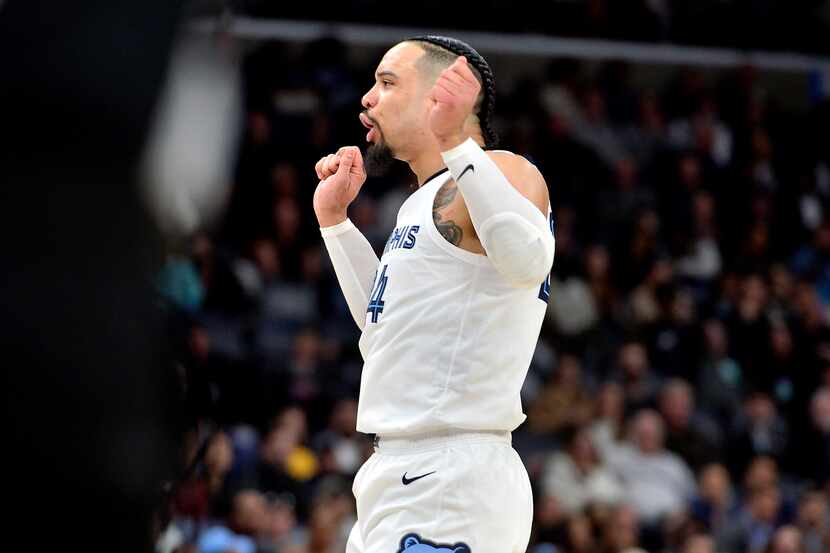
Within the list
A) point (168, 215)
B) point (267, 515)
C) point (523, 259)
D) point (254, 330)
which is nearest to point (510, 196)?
point (523, 259)

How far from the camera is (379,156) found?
14.0 ft

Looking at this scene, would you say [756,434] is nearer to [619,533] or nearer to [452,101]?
[619,533]

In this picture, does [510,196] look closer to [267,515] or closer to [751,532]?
[267,515]

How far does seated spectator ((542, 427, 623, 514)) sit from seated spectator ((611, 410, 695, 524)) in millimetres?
168

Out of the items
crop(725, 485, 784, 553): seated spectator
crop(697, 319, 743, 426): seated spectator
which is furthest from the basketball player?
crop(697, 319, 743, 426): seated spectator

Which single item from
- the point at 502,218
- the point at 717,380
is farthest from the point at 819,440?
the point at 502,218

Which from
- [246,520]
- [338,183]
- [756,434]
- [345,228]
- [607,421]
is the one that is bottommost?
[756,434]

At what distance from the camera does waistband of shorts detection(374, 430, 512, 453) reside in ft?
12.4

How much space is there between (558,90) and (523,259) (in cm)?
1190

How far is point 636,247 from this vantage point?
539 inches

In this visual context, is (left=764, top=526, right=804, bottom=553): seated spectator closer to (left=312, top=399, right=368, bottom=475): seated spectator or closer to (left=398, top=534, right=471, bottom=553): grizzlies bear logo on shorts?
(left=312, top=399, right=368, bottom=475): seated spectator

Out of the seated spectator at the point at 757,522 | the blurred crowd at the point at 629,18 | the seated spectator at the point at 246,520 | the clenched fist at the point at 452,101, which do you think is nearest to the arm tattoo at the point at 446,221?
the clenched fist at the point at 452,101

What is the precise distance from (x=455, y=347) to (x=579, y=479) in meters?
7.43

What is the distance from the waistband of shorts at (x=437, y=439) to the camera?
12.4 ft
